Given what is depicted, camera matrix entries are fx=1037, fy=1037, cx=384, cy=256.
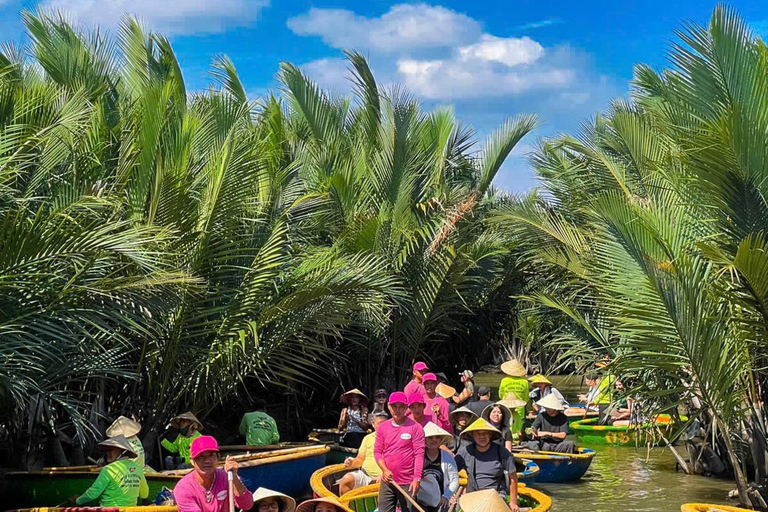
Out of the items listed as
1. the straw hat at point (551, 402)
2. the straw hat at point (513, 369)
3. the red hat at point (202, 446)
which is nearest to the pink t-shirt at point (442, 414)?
the straw hat at point (551, 402)

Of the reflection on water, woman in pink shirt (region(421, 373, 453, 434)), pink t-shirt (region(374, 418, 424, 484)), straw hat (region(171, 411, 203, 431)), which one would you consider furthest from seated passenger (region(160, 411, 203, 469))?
the reflection on water

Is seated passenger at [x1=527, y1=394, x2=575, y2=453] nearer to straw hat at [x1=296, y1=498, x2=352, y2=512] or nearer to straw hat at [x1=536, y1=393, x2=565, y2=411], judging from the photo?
straw hat at [x1=536, y1=393, x2=565, y2=411]

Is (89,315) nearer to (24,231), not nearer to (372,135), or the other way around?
(24,231)

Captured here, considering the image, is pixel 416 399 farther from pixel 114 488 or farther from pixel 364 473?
pixel 114 488

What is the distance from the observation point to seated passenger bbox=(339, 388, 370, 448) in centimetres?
1477

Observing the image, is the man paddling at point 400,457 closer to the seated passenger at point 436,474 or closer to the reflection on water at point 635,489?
the seated passenger at point 436,474

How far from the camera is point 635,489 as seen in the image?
14.3 meters

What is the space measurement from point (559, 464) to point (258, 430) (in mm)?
4113

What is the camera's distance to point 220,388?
13.0m

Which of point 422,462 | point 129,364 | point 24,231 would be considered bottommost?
point 422,462

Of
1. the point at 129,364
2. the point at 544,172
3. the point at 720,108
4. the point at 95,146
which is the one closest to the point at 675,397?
the point at 720,108

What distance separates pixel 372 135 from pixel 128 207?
7.99 meters

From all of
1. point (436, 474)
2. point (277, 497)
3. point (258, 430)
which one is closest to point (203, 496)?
point (277, 497)

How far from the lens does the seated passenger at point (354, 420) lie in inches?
582
